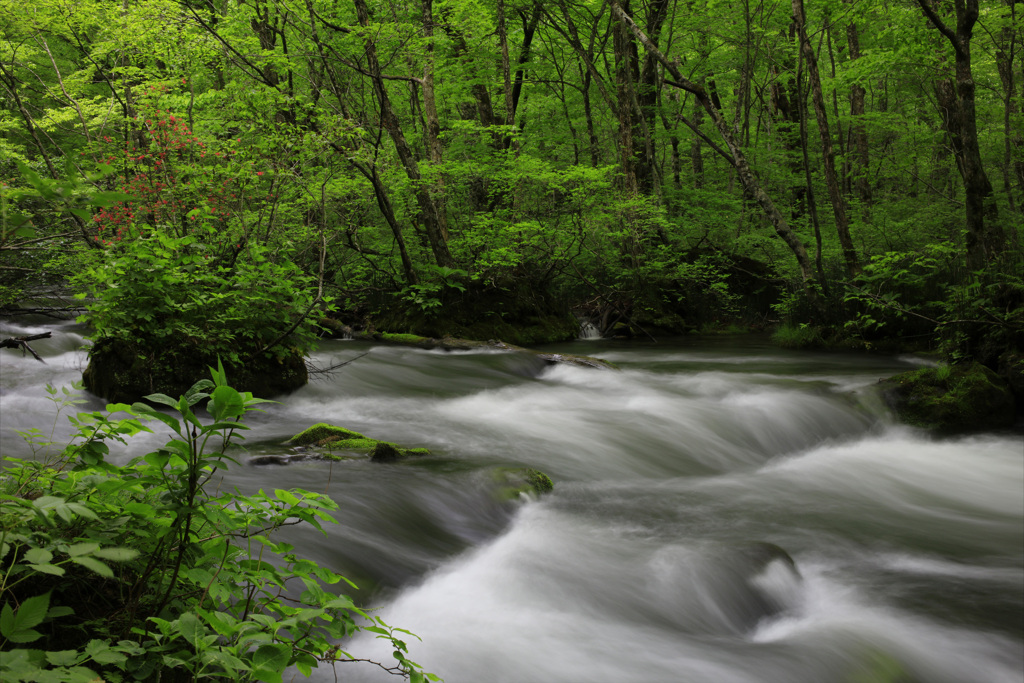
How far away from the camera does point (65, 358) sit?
928cm

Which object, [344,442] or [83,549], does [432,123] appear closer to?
[344,442]

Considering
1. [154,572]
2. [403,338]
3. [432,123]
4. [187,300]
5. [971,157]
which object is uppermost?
[432,123]

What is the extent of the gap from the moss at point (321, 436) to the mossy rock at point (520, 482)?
137cm

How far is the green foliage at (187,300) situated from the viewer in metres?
6.25

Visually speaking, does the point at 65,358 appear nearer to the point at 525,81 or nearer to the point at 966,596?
the point at 966,596

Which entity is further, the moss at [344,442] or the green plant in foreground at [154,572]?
the moss at [344,442]

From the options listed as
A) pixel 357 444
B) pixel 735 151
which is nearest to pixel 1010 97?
pixel 735 151

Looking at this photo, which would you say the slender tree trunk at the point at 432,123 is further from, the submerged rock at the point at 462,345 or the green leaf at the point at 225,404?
the green leaf at the point at 225,404

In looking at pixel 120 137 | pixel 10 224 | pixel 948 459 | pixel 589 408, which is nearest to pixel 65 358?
pixel 120 137

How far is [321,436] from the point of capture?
5781 mm

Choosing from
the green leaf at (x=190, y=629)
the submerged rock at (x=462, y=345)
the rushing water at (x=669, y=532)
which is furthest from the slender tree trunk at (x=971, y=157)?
the green leaf at (x=190, y=629)

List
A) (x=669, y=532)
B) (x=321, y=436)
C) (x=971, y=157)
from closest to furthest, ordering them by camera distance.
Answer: (x=669, y=532) < (x=321, y=436) < (x=971, y=157)

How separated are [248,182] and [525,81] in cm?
1242

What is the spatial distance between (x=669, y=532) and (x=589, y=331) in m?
11.3
